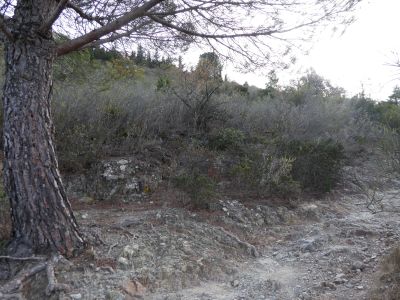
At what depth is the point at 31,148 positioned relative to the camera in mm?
4227

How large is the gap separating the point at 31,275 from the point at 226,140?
526 cm

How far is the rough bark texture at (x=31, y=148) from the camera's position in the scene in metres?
4.23

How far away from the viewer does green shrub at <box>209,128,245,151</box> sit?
861 centimetres

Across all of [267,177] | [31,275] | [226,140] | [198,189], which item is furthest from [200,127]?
[31,275]

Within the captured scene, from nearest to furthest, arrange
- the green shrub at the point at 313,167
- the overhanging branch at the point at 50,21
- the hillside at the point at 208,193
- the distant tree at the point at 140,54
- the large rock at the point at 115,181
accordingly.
A: the overhanging branch at the point at 50,21 → the hillside at the point at 208,193 → the distant tree at the point at 140,54 → the large rock at the point at 115,181 → the green shrub at the point at 313,167

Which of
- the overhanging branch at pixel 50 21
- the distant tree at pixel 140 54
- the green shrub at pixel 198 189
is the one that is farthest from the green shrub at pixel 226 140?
the overhanging branch at pixel 50 21

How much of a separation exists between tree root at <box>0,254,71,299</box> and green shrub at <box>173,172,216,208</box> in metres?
2.44

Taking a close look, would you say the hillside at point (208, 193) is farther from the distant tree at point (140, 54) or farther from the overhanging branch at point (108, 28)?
the overhanging branch at point (108, 28)

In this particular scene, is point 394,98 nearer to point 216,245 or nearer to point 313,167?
point 313,167

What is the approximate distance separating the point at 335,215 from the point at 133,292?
13.7 ft

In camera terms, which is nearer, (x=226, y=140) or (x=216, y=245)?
(x=216, y=245)

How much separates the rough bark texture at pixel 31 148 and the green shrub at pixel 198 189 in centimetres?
221

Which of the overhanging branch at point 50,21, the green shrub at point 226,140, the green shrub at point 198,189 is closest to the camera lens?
the overhanging branch at point 50,21

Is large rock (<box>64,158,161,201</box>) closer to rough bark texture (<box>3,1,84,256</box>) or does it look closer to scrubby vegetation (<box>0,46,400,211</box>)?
scrubby vegetation (<box>0,46,400,211</box>)
